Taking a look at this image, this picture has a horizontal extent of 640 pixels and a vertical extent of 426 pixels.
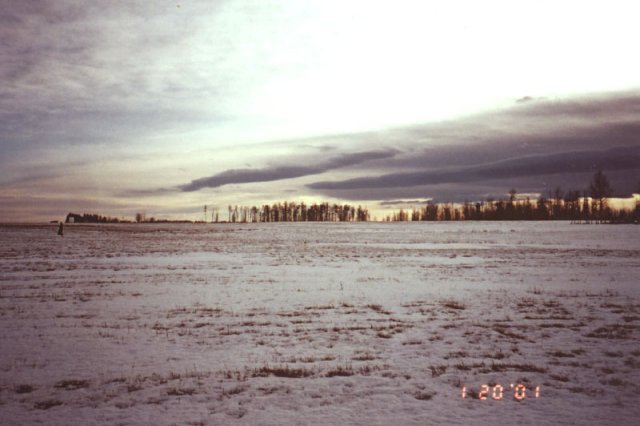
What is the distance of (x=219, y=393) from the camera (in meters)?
7.50

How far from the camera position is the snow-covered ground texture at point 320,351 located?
692cm

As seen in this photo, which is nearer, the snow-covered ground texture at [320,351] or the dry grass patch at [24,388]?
the snow-covered ground texture at [320,351]

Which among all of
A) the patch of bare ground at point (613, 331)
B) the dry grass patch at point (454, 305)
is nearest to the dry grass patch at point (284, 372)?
the patch of bare ground at point (613, 331)

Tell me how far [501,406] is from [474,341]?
3660 millimetres

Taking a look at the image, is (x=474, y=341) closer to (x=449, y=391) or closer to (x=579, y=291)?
(x=449, y=391)

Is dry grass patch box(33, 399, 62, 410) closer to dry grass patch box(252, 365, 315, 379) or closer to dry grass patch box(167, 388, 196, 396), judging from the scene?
dry grass patch box(167, 388, 196, 396)

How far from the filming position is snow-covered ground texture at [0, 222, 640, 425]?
6922 mm

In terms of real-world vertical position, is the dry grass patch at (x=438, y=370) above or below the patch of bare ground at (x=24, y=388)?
above
